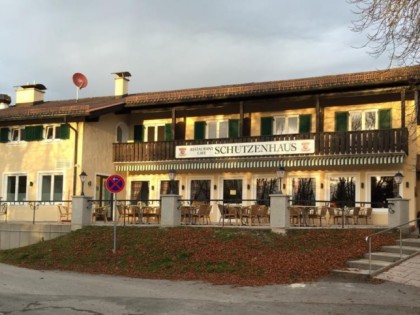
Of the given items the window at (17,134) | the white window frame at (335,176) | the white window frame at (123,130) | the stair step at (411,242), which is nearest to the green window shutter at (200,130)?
the white window frame at (123,130)

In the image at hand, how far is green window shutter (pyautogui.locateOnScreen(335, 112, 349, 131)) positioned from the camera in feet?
80.6

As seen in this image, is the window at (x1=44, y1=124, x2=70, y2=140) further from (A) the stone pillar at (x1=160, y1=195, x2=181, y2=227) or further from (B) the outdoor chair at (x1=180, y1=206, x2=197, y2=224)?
(A) the stone pillar at (x1=160, y1=195, x2=181, y2=227)

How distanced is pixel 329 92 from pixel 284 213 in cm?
733

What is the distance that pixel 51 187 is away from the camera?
2712 cm

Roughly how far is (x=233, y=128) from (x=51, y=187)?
9.52 meters

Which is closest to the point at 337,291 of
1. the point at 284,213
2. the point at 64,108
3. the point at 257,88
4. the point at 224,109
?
the point at 284,213

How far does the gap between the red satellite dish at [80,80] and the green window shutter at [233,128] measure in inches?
358

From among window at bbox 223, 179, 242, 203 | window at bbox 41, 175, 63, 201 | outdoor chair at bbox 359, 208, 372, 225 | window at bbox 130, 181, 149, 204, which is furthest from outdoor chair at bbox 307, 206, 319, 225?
window at bbox 41, 175, 63, 201

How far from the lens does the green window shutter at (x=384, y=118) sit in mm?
23641

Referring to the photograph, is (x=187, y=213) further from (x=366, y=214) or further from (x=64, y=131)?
(x=64, y=131)

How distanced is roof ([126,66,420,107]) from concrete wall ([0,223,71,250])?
8365mm

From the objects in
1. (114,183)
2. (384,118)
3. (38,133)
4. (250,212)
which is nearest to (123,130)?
(38,133)

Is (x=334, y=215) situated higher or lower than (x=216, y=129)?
lower

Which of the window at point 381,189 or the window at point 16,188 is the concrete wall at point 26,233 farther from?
the window at point 381,189
